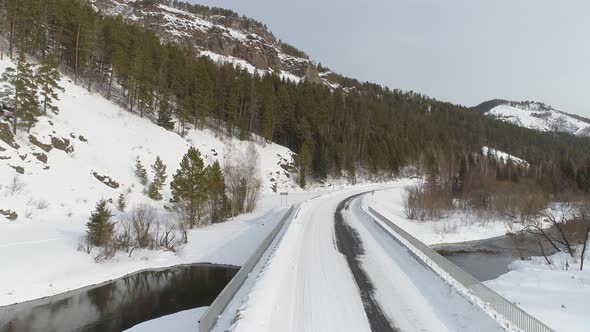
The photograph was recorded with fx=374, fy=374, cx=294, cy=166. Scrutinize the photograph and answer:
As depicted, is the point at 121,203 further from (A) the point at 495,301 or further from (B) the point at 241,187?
(A) the point at 495,301

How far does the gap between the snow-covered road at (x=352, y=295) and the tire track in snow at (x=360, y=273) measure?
0.03 metres

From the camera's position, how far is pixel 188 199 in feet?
131

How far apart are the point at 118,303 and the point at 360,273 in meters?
14.0

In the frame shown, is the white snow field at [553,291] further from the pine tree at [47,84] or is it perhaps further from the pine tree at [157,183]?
the pine tree at [47,84]

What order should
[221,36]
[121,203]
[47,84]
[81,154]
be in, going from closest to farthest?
[121,203] < [81,154] < [47,84] < [221,36]

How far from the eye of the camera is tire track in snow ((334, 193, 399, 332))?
10.3m

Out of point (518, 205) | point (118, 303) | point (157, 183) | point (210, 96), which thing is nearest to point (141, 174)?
point (157, 183)

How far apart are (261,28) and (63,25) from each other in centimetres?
14377

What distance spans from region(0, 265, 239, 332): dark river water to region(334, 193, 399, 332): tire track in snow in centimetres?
842

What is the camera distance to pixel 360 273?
15789 mm

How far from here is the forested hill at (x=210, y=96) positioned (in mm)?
56281

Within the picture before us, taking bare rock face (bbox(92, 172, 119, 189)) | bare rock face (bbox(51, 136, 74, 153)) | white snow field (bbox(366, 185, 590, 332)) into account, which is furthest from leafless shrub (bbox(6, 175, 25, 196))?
white snow field (bbox(366, 185, 590, 332))

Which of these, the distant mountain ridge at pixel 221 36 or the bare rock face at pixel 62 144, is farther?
the distant mountain ridge at pixel 221 36

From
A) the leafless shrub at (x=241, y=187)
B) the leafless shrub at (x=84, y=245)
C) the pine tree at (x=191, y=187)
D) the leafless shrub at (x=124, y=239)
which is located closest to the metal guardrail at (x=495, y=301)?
the leafless shrub at (x=124, y=239)
